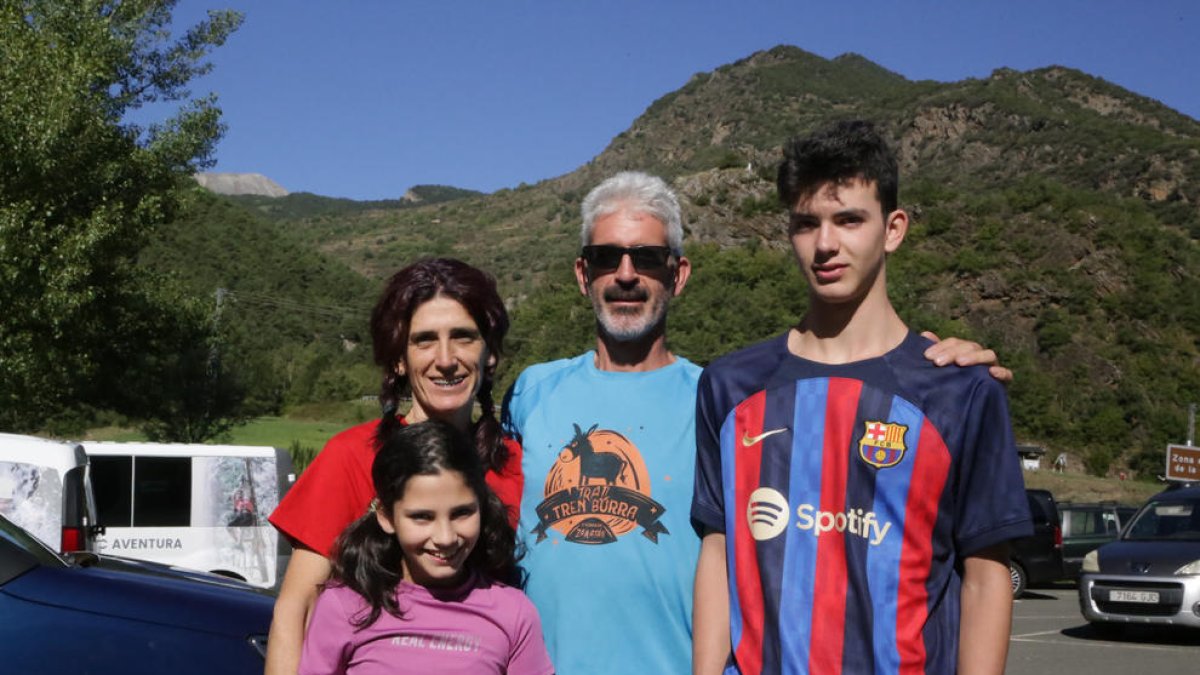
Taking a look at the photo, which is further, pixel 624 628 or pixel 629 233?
pixel 629 233

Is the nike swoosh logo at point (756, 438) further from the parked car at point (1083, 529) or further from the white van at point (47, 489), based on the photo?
the parked car at point (1083, 529)

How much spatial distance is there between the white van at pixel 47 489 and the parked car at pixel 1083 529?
57.1ft

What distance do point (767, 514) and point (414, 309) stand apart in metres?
0.97

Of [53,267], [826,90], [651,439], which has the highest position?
[826,90]

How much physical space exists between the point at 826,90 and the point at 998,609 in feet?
474

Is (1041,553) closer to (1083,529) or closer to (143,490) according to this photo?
(1083,529)

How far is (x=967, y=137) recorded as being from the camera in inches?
4377

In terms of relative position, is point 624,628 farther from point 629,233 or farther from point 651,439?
point 629,233

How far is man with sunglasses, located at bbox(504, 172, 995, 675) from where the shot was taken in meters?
3.06

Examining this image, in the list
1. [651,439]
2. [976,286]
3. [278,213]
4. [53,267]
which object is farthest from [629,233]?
[278,213]

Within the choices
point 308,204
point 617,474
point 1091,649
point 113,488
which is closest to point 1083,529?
point 1091,649

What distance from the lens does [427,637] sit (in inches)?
108

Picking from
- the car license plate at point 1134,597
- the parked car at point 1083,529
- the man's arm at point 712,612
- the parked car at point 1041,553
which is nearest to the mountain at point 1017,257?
the parked car at point 1083,529

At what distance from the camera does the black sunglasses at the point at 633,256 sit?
3395 millimetres
